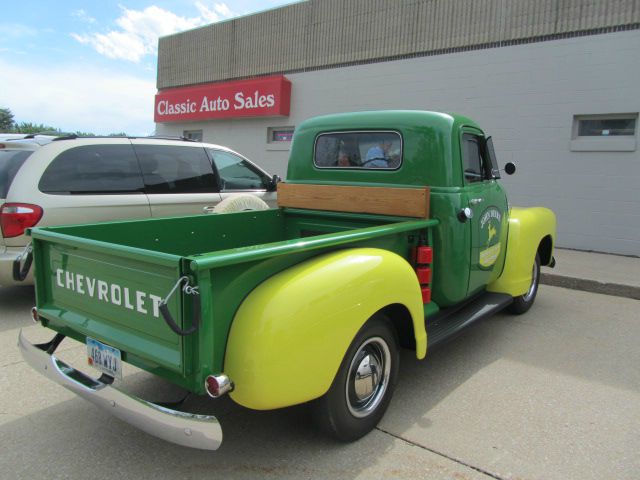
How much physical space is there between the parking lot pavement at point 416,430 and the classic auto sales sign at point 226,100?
8.98 metres

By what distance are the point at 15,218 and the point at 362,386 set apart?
3682mm

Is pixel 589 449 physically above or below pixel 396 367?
below

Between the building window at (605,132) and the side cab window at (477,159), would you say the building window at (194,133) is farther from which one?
the side cab window at (477,159)

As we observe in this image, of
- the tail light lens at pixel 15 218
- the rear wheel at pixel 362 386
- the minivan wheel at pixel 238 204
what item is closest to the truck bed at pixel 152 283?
the rear wheel at pixel 362 386

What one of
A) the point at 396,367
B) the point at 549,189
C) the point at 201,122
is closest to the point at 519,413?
the point at 396,367

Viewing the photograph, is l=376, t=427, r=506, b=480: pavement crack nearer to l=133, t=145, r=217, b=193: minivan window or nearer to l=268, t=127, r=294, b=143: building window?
l=133, t=145, r=217, b=193: minivan window

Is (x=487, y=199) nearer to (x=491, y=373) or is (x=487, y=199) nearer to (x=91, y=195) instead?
(x=491, y=373)

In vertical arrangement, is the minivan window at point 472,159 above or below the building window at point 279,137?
below

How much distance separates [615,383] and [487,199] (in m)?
1.69

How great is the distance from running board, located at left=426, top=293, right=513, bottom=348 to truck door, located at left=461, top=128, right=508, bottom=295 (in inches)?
5.7

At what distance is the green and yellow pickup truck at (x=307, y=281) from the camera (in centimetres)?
217

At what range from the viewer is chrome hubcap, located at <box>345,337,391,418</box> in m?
2.71

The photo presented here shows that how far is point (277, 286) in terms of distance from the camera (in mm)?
2346

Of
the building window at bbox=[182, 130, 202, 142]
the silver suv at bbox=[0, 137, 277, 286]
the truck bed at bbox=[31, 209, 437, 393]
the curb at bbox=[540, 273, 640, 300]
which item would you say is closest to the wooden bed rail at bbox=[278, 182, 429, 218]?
the truck bed at bbox=[31, 209, 437, 393]
